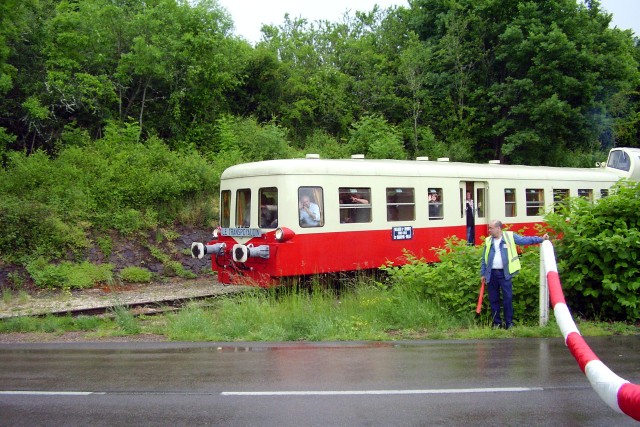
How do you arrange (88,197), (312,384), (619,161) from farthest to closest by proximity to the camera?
(619,161) < (88,197) < (312,384)

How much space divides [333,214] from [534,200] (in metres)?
8.60

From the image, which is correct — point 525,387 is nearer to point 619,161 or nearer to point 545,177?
point 545,177

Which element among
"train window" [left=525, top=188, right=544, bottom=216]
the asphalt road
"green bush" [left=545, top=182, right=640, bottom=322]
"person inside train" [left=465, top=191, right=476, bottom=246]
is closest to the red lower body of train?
"green bush" [left=545, top=182, right=640, bottom=322]

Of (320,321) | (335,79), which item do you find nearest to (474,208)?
(320,321)

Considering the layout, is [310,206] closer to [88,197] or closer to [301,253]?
[301,253]

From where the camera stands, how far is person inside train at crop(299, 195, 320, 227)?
13.5 metres

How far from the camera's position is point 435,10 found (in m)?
35.5

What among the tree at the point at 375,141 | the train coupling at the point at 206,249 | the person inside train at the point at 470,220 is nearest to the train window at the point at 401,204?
the person inside train at the point at 470,220

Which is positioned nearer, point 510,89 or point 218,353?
point 218,353

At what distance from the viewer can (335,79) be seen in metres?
34.0

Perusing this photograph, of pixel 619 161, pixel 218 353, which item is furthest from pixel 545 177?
pixel 218 353

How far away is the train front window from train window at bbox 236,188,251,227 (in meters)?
0.41

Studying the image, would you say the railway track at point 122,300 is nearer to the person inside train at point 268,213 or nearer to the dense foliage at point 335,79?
the person inside train at point 268,213

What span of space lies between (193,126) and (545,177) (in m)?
14.2
